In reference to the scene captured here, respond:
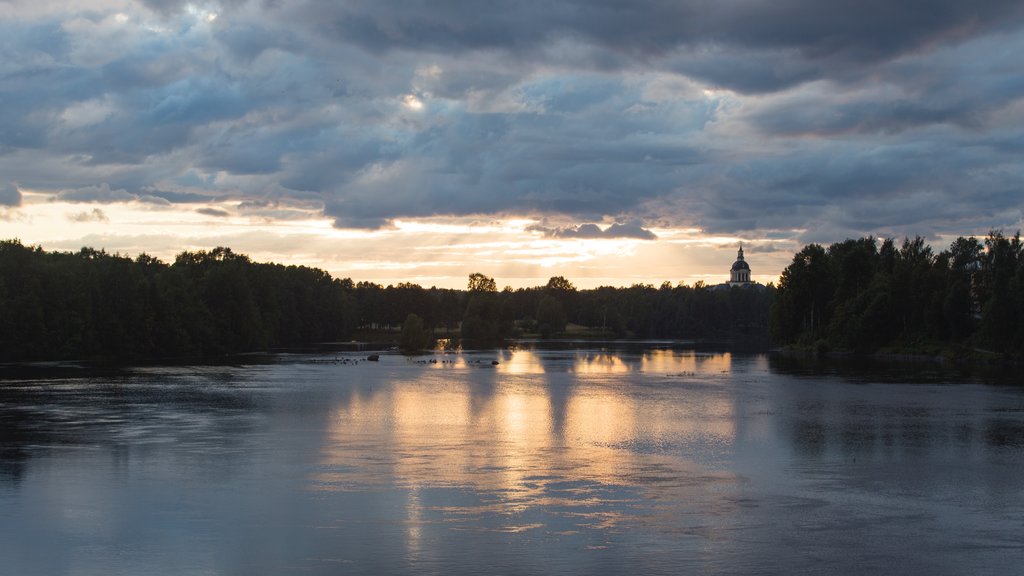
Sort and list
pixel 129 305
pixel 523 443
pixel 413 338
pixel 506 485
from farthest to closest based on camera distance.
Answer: pixel 413 338 < pixel 129 305 < pixel 523 443 < pixel 506 485

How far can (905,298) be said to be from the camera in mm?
113000

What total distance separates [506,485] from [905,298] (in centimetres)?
9934

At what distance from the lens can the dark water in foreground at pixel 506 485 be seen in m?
18.6

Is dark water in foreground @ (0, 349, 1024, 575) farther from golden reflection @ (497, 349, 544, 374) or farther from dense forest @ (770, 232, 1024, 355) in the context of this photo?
dense forest @ (770, 232, 1024, 355)

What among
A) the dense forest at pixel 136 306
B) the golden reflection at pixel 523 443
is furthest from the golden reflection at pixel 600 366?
the dense forest at pixel 136 306

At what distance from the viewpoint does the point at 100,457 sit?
30.4 m

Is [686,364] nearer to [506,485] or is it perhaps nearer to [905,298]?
→ [905,298]

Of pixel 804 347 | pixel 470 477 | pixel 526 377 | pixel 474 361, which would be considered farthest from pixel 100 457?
pixel 804 347

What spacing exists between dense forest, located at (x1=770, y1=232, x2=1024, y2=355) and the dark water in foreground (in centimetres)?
4682

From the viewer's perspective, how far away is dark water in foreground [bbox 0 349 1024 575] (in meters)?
18.6

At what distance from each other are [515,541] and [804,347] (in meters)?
112

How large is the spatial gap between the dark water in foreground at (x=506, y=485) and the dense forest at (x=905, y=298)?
154 feet

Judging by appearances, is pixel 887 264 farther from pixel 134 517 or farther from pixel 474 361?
pixel 134 517

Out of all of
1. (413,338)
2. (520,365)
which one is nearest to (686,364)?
(520,365)
